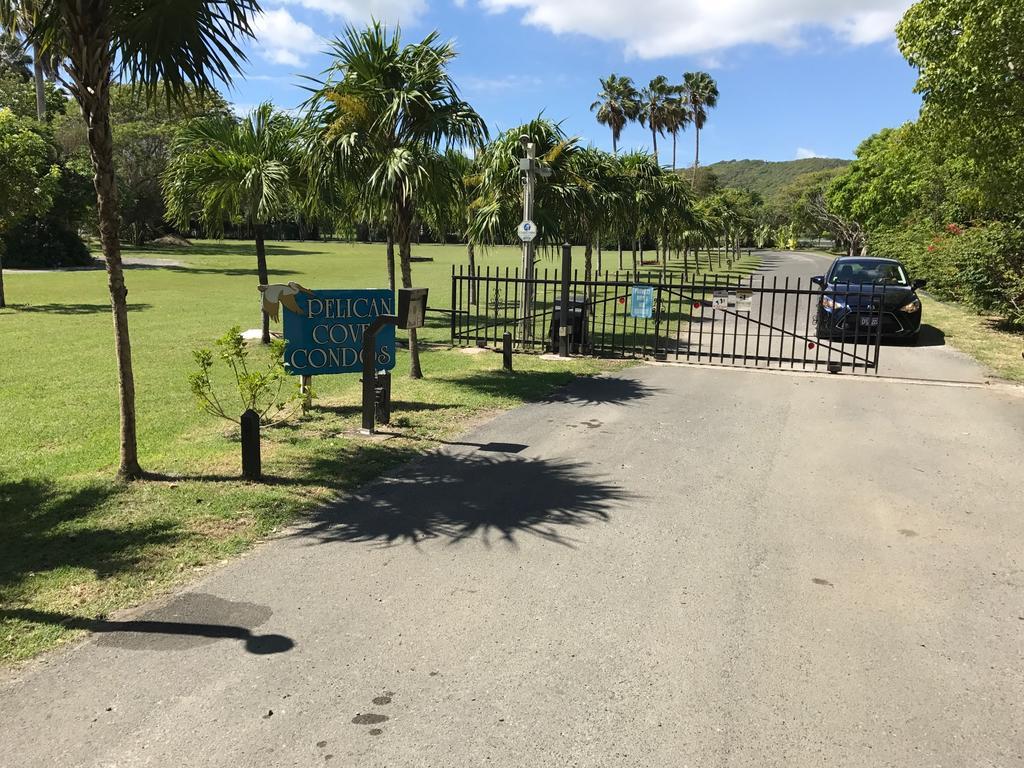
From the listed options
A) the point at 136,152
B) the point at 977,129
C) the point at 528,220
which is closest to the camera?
the point at 528,220

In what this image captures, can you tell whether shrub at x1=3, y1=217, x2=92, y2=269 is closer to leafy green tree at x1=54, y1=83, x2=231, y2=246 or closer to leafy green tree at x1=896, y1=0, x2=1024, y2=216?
leafy green tree at x1=54, y1=83, x2=231, y2=246

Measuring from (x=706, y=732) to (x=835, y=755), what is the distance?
1.57 ft

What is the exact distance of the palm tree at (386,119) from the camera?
9172mm

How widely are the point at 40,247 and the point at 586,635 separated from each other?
3879 cm

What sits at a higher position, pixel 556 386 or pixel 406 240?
pixel 406 240

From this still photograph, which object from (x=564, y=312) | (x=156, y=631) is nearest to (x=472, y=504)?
(x=156, y=631)

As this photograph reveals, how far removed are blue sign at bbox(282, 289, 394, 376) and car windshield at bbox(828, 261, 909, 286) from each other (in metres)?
10.6

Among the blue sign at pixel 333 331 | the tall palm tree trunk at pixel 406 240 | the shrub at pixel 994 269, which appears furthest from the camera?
the shrub at pixel 994 269

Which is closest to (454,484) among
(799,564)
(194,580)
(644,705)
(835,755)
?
(194,580)

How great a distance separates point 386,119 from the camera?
913 cm

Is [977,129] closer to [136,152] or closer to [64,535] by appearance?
[64,535]

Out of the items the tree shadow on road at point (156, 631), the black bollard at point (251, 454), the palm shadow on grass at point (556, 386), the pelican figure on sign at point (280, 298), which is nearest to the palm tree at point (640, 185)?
the palm shadow on grass at point (556, 386)

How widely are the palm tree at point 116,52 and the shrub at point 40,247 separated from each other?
33.0 meters

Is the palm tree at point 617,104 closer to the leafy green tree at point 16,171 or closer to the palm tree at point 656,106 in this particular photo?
the palm tree at point 656,106
